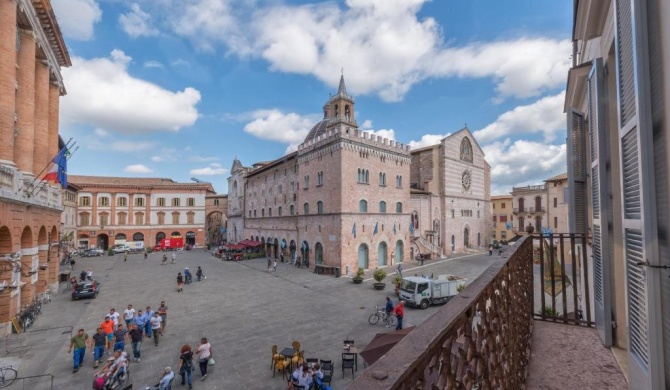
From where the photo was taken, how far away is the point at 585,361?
4023 mm

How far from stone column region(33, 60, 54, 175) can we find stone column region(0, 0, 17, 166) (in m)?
5.78

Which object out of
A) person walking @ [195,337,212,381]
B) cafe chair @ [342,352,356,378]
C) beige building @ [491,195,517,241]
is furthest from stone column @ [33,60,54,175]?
beige building @ [491,195,517,241]

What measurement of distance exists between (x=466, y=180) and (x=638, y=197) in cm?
4269

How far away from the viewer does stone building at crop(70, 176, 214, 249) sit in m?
48.9

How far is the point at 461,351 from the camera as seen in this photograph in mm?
1576

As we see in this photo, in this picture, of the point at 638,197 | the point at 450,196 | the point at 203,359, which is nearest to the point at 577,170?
the point at 638,197

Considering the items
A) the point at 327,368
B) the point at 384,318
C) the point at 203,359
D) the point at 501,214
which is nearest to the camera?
the point at 327,368

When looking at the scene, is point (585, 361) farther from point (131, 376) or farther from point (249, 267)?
point (249, 267)

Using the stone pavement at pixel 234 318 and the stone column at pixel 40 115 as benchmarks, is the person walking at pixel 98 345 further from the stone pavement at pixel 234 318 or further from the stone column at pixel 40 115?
the stone column at pixel 40 115

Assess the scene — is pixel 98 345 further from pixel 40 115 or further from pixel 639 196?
pixel 40 115

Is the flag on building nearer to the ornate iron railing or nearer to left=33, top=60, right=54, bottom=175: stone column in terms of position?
left=33, top=60, right=54, bottom=175: stone column

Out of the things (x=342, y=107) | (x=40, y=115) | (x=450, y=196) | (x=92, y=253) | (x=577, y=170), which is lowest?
(x=92, y=253)

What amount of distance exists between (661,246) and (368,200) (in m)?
26.9

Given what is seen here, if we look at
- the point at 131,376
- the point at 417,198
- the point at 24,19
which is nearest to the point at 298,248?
the point at 417,198
